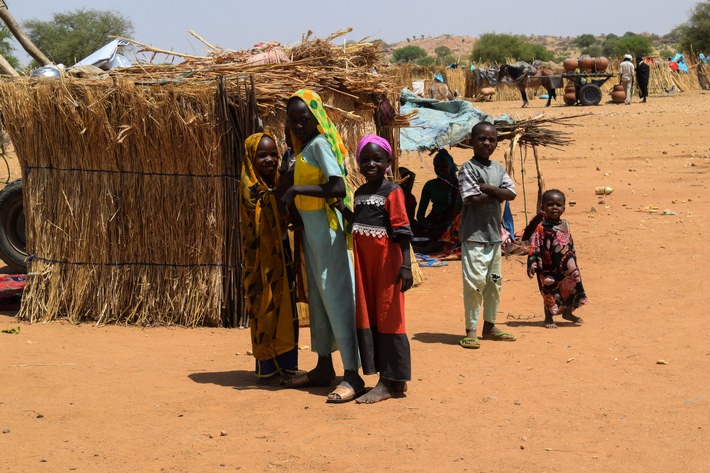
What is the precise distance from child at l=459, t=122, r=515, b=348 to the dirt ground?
15.7 inches

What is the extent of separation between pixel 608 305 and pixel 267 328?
141 inches

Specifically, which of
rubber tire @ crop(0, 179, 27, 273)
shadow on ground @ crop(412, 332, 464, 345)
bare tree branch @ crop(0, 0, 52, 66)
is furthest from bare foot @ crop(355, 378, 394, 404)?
bare tree branch @ crop(0, 0, 52, 66)

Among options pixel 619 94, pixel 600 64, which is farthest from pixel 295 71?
pixel 600 64

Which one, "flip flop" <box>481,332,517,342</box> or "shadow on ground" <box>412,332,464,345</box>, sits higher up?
"flip flop" <box>481,332,517,342</box>

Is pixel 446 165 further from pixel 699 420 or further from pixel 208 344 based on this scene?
pixel 699 420

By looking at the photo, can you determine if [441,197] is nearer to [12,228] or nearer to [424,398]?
[12,228]

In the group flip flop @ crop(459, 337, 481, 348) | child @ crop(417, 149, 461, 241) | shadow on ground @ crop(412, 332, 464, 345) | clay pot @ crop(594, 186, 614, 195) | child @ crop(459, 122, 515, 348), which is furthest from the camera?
clay pot @ crop(594, 186, 614, 195)

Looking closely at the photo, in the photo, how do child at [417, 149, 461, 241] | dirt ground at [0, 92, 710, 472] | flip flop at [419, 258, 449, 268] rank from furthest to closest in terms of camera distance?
child at [417, 149, 461, 241] → flip flop at [419, 258, 449, 268] → dirt ground at [0, 92, 710, 472]

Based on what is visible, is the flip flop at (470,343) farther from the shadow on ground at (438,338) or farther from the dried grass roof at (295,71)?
the dried grass roof at (295,71)

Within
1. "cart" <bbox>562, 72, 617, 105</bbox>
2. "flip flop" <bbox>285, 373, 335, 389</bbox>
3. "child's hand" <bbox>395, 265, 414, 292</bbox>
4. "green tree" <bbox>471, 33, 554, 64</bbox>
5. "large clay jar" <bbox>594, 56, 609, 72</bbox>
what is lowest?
"flip flop" <bbox>285, 373, 335, 389</bbox>

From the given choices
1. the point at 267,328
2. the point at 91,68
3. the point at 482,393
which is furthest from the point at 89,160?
the point at 482,393

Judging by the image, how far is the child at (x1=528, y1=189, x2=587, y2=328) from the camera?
22.1 feet

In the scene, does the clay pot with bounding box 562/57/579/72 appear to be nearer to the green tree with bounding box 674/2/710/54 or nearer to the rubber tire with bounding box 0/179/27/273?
the green tree with bounding box 674/2/710/54

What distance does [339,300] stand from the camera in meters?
4.86
